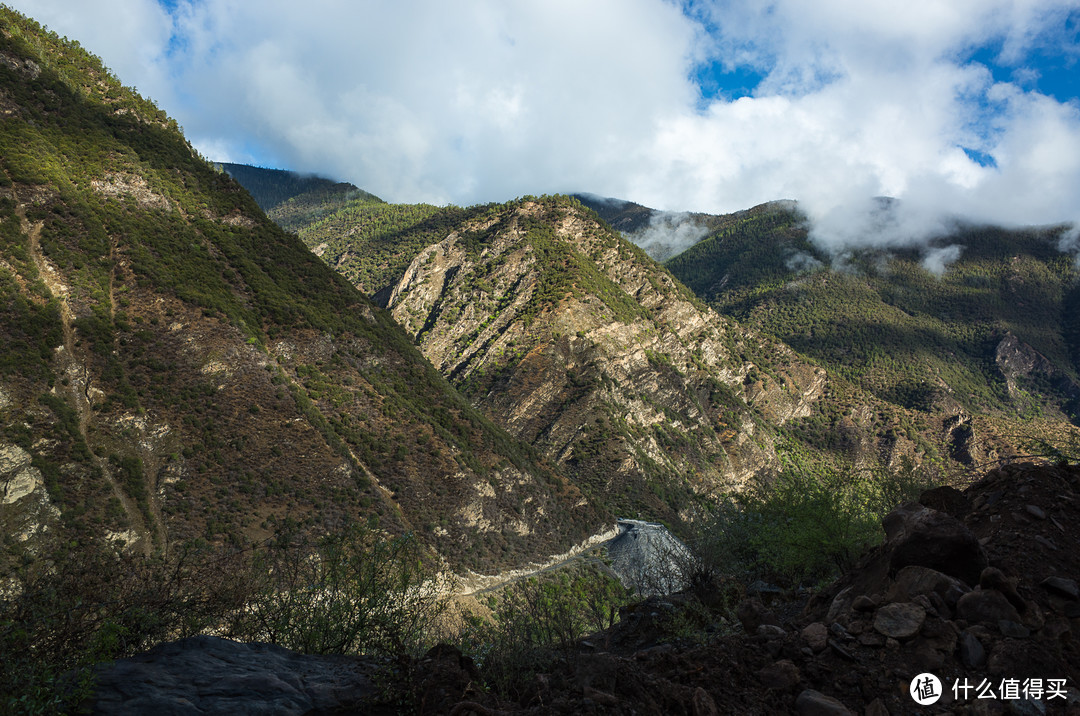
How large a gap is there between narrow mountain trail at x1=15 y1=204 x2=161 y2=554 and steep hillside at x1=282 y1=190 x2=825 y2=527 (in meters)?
63.3

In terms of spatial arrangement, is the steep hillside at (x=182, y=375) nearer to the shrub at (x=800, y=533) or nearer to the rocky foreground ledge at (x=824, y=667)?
the rocky foreground ledge at (x=824, y=667)

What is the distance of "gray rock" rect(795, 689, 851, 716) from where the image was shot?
643cm

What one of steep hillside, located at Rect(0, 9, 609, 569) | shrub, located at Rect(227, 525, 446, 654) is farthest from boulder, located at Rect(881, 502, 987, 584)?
steep hillside, located at Rect(0, 9, 609, 569)

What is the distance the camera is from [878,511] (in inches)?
1220

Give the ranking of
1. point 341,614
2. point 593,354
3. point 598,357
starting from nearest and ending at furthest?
point 341,614
point 598,357
point 593,354

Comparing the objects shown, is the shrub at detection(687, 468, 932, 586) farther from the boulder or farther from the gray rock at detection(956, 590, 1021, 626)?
the gray rock at detection(956, 590, 1021, 626)

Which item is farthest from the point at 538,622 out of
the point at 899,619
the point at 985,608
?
the point at 985,608

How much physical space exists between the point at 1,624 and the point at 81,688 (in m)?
3.18

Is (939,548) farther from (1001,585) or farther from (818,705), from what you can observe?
(818,705)

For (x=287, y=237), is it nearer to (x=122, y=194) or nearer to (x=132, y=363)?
(x=122, y=194)

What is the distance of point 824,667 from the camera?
285 inches

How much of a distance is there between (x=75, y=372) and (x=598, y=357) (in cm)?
9769

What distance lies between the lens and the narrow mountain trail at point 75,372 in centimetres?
4175

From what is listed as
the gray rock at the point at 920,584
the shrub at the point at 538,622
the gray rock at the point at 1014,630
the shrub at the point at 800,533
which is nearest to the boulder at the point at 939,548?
the gray rock at the point at 920,584
